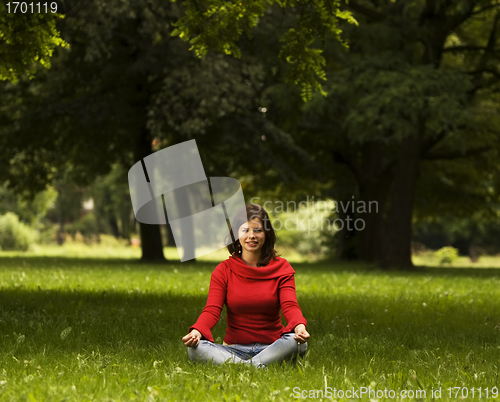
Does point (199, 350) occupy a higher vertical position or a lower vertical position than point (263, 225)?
lower

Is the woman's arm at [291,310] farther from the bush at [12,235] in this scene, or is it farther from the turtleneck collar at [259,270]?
the bush at [12,235]

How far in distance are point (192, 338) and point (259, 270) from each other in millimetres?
718

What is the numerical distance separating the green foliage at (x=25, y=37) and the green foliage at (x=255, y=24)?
149 cm

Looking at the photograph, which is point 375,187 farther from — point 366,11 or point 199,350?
point 199,350

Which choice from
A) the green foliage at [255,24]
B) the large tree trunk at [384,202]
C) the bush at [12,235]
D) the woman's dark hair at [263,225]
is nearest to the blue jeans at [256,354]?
the woman's dark hair at [263,225]

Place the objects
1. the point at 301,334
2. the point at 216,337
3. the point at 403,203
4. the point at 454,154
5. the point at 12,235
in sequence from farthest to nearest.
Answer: the point at 12,235
the point at 454,154
the point at 403,203
the point at 216,337
the point at 301,334

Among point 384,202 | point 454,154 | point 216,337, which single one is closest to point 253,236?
point 216,337

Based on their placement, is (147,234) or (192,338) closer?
(192,338)

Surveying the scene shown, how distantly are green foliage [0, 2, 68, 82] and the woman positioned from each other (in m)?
3.99

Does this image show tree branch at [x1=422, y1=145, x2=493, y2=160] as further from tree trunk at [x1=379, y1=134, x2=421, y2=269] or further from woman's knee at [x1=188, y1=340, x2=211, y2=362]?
woman's knee at [x1=188, y1=340, x2=211, y2=362]

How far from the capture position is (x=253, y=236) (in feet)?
15.5

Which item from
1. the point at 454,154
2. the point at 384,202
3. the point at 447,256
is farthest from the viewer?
the point at 447,256

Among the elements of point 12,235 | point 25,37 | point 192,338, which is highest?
point 25,37

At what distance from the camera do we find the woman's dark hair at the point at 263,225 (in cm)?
477
